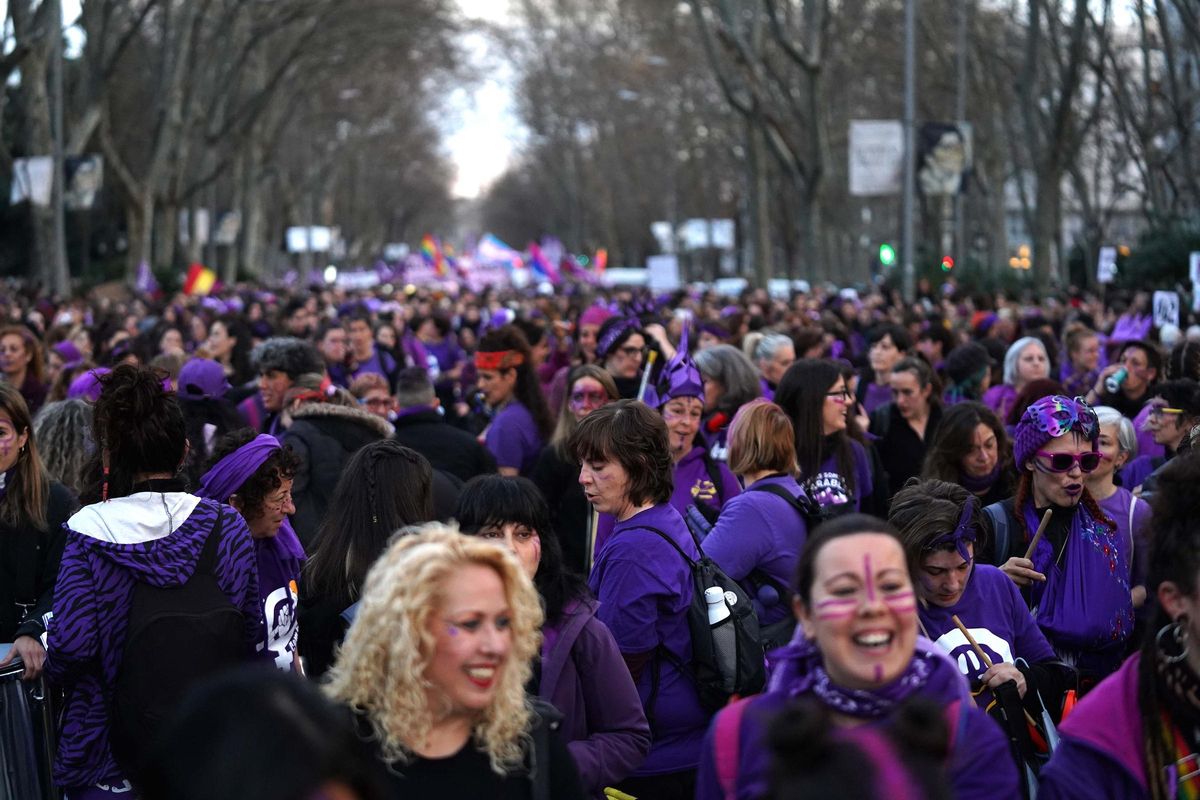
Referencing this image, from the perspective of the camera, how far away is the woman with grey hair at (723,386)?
8.82 meters

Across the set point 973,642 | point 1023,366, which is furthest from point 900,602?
point 1023,366

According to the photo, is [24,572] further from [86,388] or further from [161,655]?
[86,388]

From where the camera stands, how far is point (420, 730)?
3289mm

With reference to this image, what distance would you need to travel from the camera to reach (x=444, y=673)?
10.8 feet

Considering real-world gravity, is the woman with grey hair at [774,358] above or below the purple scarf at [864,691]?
above

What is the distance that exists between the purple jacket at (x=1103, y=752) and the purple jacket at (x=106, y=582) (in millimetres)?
2502

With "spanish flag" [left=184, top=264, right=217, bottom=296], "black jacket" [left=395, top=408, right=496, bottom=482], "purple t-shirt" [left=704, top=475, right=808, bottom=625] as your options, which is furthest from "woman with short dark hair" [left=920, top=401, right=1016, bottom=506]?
"spanish flag" [left=184, top=264, right=217, bottom=296]

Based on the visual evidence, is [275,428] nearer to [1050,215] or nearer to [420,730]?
[420,730]

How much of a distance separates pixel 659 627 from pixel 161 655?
1.41 metres

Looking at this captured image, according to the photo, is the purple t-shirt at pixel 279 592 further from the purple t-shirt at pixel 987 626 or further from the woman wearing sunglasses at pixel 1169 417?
the woman wearing sunglasses at pixel 1169 417

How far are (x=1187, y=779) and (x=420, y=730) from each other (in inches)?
57.1

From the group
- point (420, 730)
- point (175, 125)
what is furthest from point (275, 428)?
point (175, 125)

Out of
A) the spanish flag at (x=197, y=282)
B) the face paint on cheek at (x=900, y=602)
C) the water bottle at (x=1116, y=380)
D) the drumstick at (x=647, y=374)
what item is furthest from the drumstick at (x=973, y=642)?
the spanish flag at (x=197, y=282)

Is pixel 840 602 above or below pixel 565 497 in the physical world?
above
